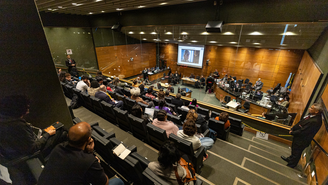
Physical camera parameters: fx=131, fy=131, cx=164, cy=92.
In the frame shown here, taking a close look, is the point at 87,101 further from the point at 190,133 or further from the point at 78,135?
the point at 190,133

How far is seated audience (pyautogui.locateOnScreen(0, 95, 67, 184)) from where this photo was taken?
1.26m

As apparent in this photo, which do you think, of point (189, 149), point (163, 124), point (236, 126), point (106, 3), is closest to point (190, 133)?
point (189, 149)

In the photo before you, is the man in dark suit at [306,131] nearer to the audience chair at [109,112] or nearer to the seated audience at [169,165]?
the seated audience at [169,165]

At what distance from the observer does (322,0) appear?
3.24m

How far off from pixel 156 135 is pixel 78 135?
147 centimetres

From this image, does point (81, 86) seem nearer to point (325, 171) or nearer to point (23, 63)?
point (23, 63)

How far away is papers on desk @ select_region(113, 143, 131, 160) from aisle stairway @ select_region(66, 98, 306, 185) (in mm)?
855

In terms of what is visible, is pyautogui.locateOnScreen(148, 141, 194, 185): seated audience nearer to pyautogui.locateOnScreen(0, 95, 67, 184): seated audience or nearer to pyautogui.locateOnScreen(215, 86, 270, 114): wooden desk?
pyautogui.locateOnScreen(0, 95, 67, 184): seated audience

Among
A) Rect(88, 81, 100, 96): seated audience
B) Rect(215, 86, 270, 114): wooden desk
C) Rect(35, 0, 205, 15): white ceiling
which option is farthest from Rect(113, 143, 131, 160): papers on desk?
Rect(215, 86, 270, 114): wooden desk

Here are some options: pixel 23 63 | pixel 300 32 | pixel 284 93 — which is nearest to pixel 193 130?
pixel 23 63

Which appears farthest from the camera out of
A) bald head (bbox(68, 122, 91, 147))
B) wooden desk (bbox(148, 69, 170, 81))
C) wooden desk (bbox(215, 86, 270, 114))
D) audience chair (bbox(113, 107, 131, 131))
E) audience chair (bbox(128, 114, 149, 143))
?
wooden desk (bbox(148, 69, 170, 81))

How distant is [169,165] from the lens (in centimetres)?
142

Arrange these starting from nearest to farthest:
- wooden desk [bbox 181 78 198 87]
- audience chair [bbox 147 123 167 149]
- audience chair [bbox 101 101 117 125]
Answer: audience chair [bbox 147 123 167 149] → audience chair [bbox 101 101 117 125] → wooden desk [bbox 181 78 198 87]

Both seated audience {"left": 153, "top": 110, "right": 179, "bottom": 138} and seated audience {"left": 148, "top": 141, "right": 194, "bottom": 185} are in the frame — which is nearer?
seated audience {"left": 148, "top": 141, "right": 194, "bottom": 185}
